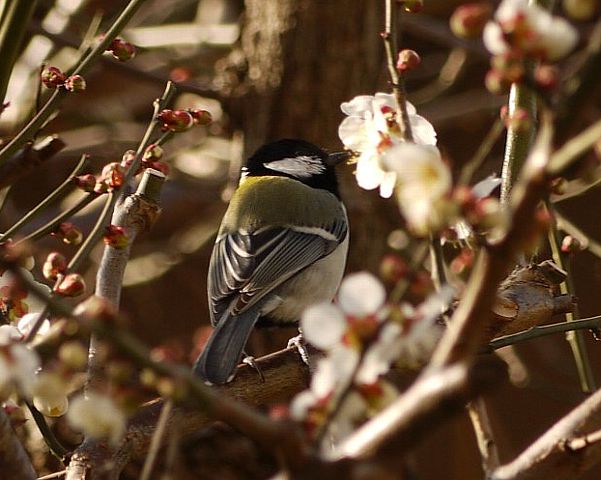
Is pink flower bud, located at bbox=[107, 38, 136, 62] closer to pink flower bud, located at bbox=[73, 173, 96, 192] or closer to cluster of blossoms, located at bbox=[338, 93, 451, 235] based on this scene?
pink flower bud, located at bbox=[73, 173, 96, 192]

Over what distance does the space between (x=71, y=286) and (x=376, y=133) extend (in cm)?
50

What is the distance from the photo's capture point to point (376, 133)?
5.00 feet

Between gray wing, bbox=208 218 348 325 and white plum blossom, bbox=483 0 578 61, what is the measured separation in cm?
142

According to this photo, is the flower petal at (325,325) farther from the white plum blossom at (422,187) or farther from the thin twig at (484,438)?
the thin twig at (484,438)

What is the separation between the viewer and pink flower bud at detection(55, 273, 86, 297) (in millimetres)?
1304

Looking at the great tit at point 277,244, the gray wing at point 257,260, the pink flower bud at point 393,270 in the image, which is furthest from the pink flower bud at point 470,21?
the gray wing at point 257,260

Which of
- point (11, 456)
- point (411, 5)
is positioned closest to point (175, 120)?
point (411, 5)

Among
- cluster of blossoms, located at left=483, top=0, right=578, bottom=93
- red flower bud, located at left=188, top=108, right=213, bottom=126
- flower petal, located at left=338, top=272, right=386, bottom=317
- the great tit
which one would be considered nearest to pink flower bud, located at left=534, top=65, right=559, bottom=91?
cluster of blossoms, located at left=483, top=0, right=578, bottom=93

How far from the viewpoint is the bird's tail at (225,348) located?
1814 mm

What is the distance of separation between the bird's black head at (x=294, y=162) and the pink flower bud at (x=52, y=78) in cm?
127

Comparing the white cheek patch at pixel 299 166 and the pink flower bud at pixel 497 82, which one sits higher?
the pink flower bud at pixel 497 82

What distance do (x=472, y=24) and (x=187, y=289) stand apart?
311 centimetres

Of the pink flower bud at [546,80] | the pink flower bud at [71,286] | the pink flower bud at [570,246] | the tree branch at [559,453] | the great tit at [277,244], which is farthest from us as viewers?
the great tit at [277,244]

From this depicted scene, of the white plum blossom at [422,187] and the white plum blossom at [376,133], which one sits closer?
the white plum blossom at [422,187]
